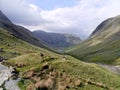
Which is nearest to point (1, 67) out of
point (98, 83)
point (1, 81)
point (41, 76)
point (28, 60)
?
point (28, 60)

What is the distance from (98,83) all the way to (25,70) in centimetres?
1909

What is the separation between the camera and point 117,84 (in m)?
67.0

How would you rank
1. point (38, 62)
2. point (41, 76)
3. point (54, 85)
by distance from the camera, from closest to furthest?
point (54, 85), point (41, 76), point (38, 62)

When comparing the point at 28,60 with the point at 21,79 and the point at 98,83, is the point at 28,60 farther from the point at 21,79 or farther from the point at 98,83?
the point at 98,83

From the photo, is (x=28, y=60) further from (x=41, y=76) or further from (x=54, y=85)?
(x=54, y=85)

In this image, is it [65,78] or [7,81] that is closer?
[65,78]

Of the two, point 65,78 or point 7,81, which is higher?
point 65,78

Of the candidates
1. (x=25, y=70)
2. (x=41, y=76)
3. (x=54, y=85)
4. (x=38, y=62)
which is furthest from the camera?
(x=38, y=62)

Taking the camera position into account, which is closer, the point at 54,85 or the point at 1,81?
the point at 54,85

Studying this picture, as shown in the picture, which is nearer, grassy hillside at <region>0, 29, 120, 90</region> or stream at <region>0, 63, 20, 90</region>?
grassy hillside at <region>0, 29, 120, 90</region>

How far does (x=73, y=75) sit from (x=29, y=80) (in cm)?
967

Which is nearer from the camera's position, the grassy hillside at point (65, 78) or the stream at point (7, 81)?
the grassy hillside at point (65, 78)

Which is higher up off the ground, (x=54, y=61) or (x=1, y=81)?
(x=54, y=61)

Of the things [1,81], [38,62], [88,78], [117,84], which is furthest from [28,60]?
[117,84]
